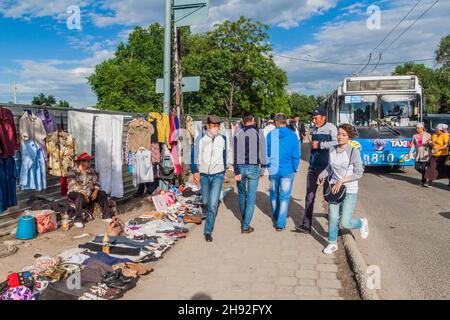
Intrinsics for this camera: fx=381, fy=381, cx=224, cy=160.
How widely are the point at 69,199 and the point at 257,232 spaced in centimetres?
345

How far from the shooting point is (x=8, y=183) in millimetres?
5910

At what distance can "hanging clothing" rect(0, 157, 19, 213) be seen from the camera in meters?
5.79

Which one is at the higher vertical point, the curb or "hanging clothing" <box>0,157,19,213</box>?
"hanging clothing" <box>0,157,19,213</box>

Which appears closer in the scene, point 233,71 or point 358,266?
point 358,266

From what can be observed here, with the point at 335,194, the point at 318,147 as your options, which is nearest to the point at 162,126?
the point at 318,147

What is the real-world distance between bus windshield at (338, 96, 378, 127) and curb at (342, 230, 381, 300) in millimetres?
8283

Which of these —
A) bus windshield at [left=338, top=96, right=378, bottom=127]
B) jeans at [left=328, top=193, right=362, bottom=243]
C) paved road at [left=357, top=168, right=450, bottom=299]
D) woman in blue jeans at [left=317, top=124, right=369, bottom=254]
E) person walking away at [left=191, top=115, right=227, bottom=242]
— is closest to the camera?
paved road at [left=357, top=168, right=450, bottom=299]

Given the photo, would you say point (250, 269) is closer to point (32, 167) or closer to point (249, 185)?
point (249, 185)

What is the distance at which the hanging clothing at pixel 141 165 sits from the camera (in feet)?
27.7

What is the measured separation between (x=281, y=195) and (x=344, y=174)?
1.43 m

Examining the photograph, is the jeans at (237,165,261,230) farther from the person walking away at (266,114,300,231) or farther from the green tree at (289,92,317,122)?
the green tree at (289,92,317,122)

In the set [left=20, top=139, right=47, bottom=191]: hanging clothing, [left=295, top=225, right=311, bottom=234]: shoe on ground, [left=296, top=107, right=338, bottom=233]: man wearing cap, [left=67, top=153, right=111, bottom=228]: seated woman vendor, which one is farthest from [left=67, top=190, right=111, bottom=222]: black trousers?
[left=296, top=107, right=338, bottom=233]: man wearing cap

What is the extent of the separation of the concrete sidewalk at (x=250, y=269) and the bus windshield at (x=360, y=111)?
7.77 metres
